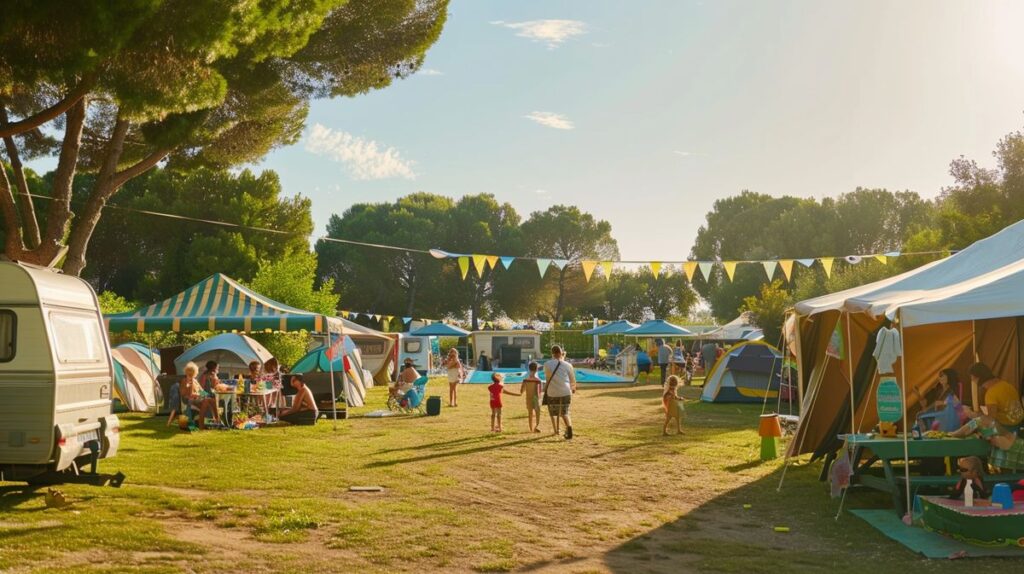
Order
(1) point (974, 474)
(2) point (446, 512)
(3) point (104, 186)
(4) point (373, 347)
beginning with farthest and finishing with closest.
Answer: (4) point (373, 347), (3) point (104, 186), (2) point (446, 512), (1) point (974, 474)

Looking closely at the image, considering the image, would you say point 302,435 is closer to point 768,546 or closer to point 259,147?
point 259,147

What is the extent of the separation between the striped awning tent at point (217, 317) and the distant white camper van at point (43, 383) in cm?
754

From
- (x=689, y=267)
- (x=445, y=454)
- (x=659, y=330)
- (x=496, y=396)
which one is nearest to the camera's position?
(x=445, y=454)

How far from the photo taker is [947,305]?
22.3 ft

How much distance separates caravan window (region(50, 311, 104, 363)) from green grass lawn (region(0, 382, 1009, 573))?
1.29 metres

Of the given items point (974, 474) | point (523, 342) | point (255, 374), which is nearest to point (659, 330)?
point (523, 342)

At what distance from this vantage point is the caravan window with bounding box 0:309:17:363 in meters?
7.35

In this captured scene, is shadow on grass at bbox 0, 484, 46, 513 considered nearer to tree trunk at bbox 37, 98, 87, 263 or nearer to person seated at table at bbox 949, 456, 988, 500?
tree trunk at bbox 37, 98, 87, 263

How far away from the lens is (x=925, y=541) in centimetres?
647

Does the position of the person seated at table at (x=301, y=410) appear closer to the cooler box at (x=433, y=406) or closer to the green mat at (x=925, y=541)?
the cooler box at (x=433, y=406)

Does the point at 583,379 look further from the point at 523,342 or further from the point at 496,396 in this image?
the point at 496,396

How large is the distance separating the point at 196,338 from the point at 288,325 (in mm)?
10866

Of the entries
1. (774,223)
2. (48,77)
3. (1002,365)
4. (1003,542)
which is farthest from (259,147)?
(774,223)

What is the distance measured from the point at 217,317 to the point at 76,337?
785 centimetres
